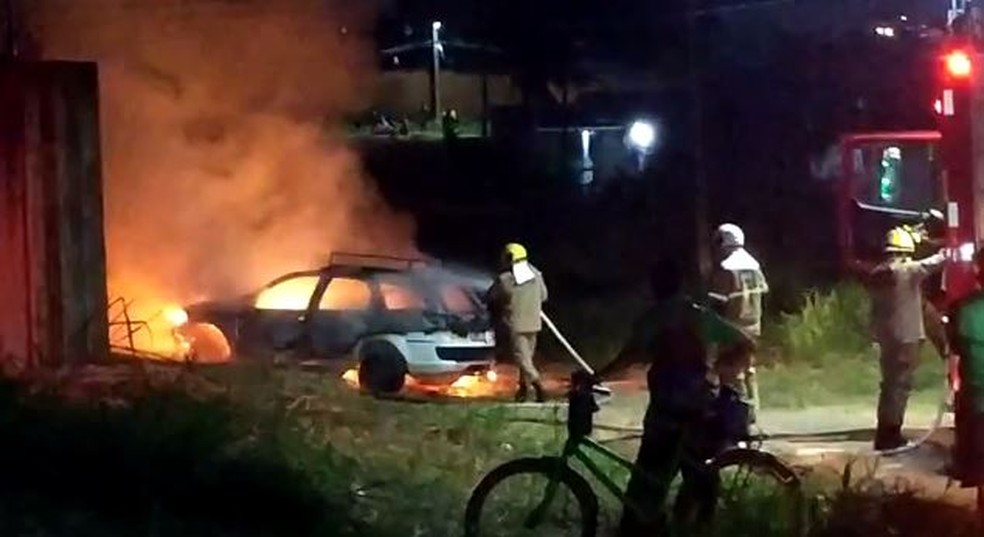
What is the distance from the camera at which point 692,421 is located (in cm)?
952

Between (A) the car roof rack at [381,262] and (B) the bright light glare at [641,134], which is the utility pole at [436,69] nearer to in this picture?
(B) the bright light glare at [641,134]

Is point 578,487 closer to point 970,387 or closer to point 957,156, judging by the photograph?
point 970,387

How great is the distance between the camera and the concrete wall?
47.6 ft

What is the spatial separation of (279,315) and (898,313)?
667cm

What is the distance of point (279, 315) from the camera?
17734mm

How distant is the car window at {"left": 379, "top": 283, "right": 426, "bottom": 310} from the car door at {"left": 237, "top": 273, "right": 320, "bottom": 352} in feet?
2.42

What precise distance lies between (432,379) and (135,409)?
22.4 ft

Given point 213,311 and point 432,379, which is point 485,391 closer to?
point 432,379

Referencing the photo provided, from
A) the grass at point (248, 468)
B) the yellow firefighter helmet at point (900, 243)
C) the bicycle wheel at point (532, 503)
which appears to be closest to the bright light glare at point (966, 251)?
the yellow firefighter helmet at point (900, 243)

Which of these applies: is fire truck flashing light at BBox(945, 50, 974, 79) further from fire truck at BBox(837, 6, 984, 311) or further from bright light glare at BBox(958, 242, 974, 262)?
bright light glare at BBox(958, 242, 974, 262)

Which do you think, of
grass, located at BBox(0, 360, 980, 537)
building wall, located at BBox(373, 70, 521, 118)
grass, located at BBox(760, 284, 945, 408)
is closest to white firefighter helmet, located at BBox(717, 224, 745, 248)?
grass, located at BBox(760, 284, 945, 408)

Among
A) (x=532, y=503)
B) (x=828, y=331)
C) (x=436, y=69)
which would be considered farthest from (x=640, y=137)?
(x=532, y=503)

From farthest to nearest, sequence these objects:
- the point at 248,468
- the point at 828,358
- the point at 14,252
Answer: the point at 828,358 → the point at 14,252 → the point at 248,468

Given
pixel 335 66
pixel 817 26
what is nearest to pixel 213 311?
pixel 335 66
